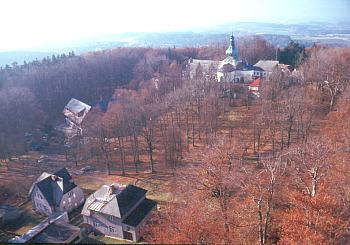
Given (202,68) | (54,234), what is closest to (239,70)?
(202,68)

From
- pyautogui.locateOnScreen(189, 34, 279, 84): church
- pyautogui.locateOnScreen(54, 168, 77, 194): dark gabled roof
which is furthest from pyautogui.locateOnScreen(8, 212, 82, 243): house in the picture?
pyautogui.locateOnScreen(189, 34, 279, 84): church

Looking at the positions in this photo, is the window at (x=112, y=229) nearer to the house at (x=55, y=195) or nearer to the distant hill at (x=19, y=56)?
the house at (x=55, y=195)

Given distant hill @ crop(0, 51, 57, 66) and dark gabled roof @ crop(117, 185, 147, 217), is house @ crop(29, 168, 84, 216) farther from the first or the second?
distant hill @ crop(0, 51, 57, 66)

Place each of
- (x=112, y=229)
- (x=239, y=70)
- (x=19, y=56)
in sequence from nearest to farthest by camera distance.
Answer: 1. (x=112, y=229)
2. (x=239, y=70)
3. (x=19, y=56)

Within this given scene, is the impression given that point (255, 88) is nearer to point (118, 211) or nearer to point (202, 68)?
point (202, 68)

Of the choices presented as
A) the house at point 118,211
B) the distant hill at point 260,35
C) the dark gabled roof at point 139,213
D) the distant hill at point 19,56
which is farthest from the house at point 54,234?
the distant hill at point 19,56

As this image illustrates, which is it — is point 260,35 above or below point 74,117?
above

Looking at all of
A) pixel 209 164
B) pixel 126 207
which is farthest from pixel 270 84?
pixel 126 207
